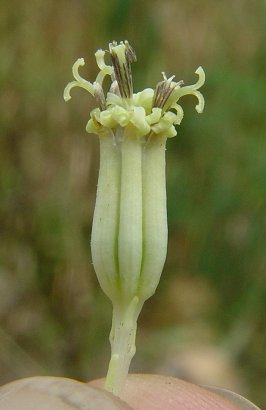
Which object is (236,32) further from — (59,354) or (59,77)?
(59,354)

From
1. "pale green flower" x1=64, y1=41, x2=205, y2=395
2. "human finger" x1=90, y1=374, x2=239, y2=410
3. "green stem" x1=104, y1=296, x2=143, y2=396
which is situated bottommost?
"human finger" x1=90, y1=374, x2=239, y2=410

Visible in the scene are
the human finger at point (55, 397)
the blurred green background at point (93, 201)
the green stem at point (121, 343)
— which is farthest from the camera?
the blurred green background at point (93, 201)

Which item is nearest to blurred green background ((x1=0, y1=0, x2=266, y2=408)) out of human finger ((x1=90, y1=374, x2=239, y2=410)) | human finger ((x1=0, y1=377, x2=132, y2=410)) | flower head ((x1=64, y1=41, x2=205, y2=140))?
human finger ((x1=90, y1=374, x2=239, y2=410))

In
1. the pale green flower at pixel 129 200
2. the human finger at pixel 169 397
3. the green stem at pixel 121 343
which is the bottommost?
the human finger at pixel 169 397

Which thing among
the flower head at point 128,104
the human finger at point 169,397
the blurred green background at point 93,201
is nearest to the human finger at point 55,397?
the flower head at point 128,104

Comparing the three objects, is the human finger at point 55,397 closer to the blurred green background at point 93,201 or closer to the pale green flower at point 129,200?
the pale green flower at point 129,200

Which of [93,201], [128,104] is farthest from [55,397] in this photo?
[93,201]

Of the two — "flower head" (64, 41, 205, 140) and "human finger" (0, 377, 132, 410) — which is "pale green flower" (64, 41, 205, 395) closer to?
"flower head" (64, 41, 205, 140)

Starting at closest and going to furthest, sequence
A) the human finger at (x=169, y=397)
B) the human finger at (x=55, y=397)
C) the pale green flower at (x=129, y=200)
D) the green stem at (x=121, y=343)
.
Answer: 1. the human finger at (x=55, y=397)
2. the pale green flower at (x=129, y=200)
3. the green stem at (x=121, y=343)
4. the human finger at (x=169, y=397)

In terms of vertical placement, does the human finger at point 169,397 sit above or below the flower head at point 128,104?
below
